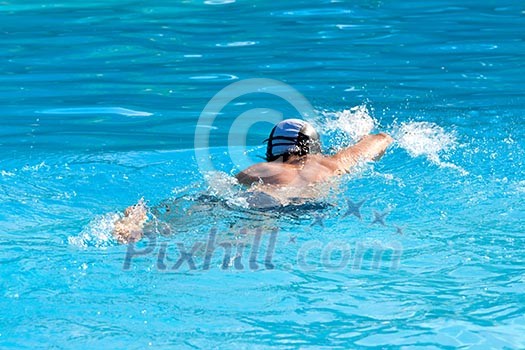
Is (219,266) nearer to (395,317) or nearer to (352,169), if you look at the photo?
(395,317)

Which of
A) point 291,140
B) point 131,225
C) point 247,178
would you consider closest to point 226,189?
point 247,178

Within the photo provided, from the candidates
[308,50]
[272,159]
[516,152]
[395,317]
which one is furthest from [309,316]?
[308,50]

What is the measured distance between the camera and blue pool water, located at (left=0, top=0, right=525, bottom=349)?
4527 millimetres

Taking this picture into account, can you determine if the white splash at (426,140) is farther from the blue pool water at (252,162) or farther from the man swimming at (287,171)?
the man swimming at (287,171)

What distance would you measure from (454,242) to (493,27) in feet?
20.6

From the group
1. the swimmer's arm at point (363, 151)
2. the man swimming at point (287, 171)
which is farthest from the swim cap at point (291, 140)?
the swimmer's arm at point (363, 151)

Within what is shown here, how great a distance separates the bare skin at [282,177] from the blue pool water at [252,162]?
0.31 ft

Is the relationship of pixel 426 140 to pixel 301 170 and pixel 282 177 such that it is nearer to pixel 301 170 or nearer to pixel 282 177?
pixel 301 170

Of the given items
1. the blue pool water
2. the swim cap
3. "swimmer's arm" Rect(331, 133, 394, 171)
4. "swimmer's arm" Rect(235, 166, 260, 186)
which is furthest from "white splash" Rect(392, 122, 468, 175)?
"swimmer's arm" Rect(235, 166, 260, 186)

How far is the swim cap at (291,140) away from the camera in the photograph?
6258 mm

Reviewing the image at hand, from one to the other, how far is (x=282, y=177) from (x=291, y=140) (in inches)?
15.3

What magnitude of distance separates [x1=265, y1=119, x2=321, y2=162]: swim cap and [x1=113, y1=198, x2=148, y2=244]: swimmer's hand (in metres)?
1.06

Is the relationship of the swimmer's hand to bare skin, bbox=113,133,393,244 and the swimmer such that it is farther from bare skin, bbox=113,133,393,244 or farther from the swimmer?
the swimmer

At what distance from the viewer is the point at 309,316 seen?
452cm
